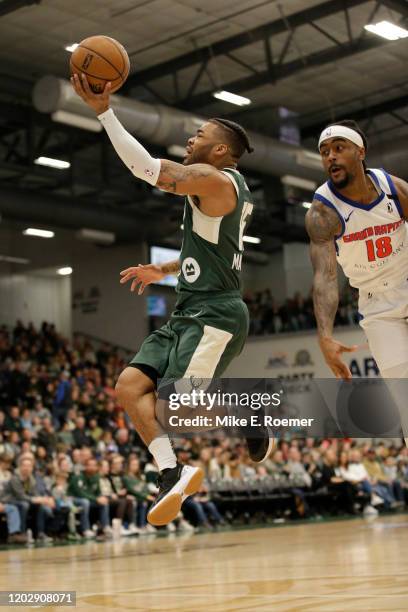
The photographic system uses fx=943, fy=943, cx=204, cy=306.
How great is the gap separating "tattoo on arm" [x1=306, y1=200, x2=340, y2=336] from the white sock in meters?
1.04

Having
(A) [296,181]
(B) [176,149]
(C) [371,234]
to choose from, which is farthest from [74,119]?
(C) [371,234]

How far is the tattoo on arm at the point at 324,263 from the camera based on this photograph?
539 cm

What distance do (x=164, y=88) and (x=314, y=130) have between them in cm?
520

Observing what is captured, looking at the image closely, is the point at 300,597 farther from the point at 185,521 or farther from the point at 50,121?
the point at 50,121

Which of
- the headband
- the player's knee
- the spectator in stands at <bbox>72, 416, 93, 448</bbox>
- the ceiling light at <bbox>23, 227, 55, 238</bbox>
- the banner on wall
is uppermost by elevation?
the ceiling light at <bbox>23, 227, 55, 238</bbox>

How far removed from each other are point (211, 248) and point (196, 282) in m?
0.22

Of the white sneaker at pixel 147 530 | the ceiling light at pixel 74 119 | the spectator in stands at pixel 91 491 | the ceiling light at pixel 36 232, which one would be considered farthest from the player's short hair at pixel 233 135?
the ceiling light at pixel 36 232

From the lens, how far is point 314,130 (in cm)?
2662

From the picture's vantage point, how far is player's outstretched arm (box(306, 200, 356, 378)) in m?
5.09

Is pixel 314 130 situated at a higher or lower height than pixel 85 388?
higher

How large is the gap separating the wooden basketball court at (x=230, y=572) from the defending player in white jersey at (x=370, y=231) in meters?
1.45

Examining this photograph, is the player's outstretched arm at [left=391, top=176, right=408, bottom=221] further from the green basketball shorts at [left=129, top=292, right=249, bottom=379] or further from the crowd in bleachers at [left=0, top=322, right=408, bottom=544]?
the crowd in bleachers at [left=0, top=322, right=408, bottom=544]

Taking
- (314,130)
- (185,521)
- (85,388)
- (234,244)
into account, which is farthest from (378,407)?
(314,130)

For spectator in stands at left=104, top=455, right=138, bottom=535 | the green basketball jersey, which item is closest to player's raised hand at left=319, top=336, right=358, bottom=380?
the green basketball jersey
